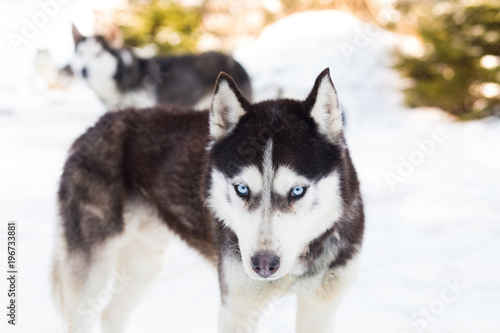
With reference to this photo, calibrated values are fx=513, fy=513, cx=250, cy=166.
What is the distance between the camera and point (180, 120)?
320 cm

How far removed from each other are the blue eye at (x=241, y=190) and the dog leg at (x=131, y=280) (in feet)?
4.36

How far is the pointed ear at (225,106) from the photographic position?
2.40 m

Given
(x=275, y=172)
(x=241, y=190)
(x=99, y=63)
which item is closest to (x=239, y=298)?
(x=241, y=190)

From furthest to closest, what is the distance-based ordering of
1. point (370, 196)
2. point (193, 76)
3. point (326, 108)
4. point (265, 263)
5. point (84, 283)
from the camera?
point (193, 76) < point (370, 196) < point (84, 283) < point (326, 108) < point (265, 263)

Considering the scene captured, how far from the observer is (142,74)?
27.8ft

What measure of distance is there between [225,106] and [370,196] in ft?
12.9

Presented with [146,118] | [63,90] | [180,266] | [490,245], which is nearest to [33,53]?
[63,90]

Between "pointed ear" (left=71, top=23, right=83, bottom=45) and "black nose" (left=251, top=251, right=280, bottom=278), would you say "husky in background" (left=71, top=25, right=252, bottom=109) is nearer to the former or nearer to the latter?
"pointed ear" (left=71, top=23, right=83, bottom=45)

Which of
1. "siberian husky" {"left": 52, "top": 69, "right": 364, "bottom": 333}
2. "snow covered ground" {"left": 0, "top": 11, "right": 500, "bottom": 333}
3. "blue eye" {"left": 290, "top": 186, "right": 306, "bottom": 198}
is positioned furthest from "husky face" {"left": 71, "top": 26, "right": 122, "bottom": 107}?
"blue eye" {"left": 290, "top": 186, "right": 306, "bottom": 198}

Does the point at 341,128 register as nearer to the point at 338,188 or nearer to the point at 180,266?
the point at 338,188

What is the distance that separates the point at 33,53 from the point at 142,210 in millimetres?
10002

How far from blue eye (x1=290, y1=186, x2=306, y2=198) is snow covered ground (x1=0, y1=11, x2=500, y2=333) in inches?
48.7

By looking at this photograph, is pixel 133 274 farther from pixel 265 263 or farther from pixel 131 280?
pixel 265 263

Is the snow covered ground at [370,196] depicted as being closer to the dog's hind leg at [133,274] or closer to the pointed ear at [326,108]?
the dog's hind leg at [133,274]
